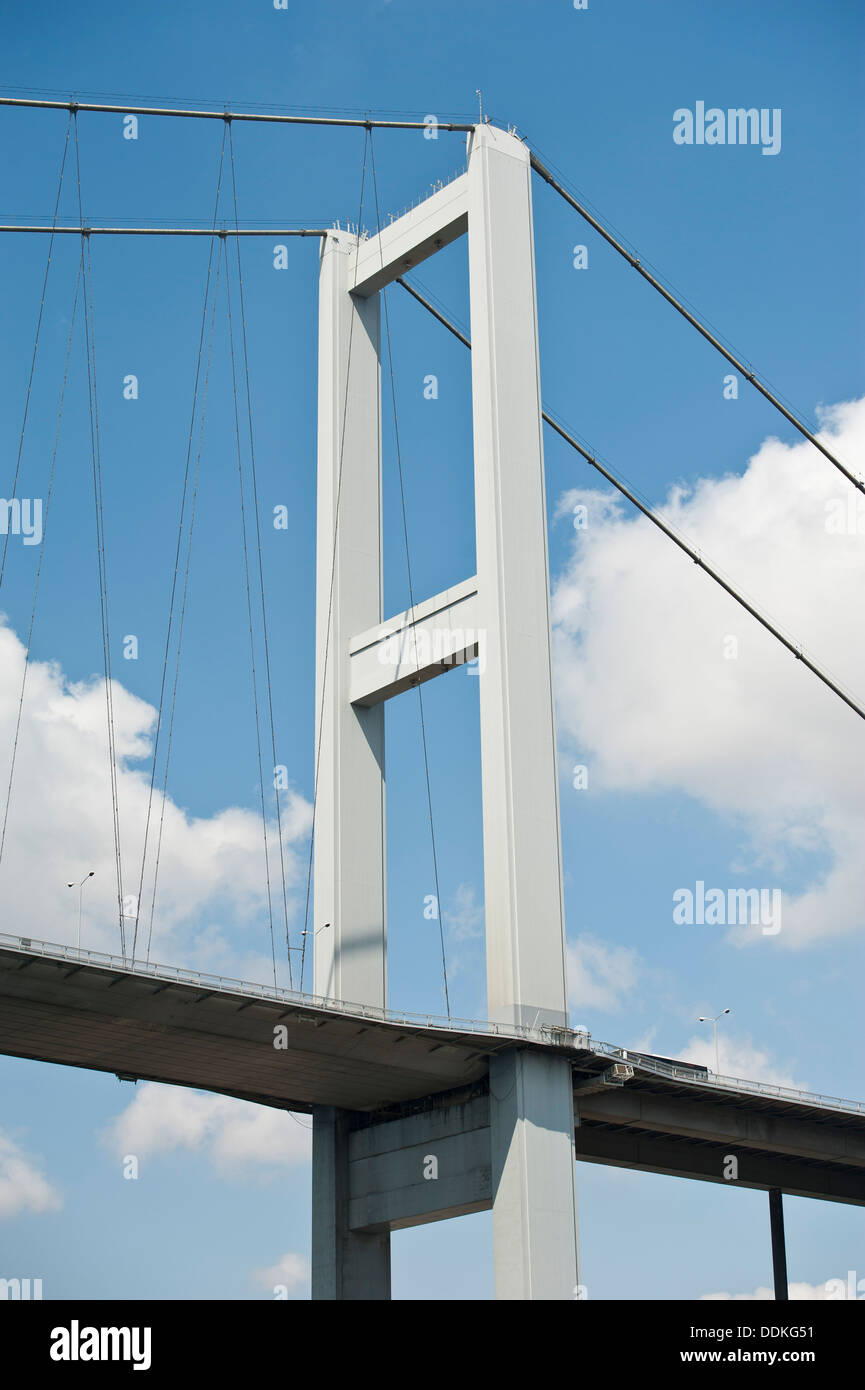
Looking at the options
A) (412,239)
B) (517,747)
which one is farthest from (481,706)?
(412,239)

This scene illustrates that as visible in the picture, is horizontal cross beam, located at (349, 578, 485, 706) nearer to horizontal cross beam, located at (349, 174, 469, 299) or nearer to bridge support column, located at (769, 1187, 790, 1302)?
horizontal cross beam, located at (349, 174, 469, 299)

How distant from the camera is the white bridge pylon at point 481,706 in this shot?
4394 cm

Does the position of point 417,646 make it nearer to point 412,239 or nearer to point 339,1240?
point 412,239

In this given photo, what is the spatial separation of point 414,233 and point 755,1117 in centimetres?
2940

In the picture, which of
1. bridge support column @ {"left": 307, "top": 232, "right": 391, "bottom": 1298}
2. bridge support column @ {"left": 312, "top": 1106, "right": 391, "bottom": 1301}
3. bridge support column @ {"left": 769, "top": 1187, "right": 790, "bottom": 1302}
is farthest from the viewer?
bridge support column @ {"left": 769, "top": 1187, "right": 790, "bottom": 1302}

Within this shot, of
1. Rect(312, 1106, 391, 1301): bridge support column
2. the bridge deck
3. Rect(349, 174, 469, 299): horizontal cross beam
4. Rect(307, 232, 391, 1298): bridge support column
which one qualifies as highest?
Rect(349, 174, 469, 299): horizontal cross beam

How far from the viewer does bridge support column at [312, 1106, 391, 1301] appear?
48469mm

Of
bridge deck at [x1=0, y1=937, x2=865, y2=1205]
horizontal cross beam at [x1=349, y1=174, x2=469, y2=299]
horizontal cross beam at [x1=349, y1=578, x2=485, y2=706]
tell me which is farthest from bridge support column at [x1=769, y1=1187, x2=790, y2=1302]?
horizontal cross beam at [x1=349, y1=174, x2=469, y2=299]

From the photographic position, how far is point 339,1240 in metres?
48.9

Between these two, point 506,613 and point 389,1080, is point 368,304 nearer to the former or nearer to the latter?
point 506,613

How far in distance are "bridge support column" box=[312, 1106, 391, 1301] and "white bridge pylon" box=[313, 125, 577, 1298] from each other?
55 mm
